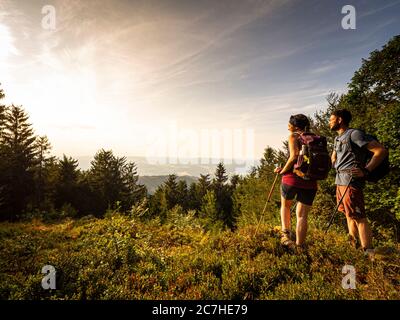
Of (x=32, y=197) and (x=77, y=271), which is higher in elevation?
(x=77, y=271)

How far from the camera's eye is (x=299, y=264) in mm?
4562

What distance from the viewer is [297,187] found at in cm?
488

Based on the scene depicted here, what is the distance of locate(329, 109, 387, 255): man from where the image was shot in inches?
166

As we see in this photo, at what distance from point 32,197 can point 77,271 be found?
35.7 meters

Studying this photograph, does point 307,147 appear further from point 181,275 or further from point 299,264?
point 181,275

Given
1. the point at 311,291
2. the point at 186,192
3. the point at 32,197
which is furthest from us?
the point at 186,192

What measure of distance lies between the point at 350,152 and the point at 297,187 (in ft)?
3.90

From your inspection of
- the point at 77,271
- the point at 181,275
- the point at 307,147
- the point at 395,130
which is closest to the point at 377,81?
the point at 395,130

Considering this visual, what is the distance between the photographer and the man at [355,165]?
4219mm

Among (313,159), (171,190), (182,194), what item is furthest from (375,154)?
(182,194)

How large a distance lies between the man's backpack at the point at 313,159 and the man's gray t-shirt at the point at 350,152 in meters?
0.38

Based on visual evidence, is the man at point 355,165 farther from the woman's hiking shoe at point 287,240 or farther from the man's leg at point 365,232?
the woman's hiking shoe at point 287,240

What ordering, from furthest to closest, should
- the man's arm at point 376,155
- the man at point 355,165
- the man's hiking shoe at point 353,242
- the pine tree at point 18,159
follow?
the pine tree at point 18,159 → the man's hiking shoe at point 353,242 → the man at point 355,165 → the man's arm at point 376,155

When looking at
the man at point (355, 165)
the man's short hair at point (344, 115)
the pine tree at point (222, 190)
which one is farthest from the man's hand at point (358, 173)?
the pine tree at point (222, 190)
